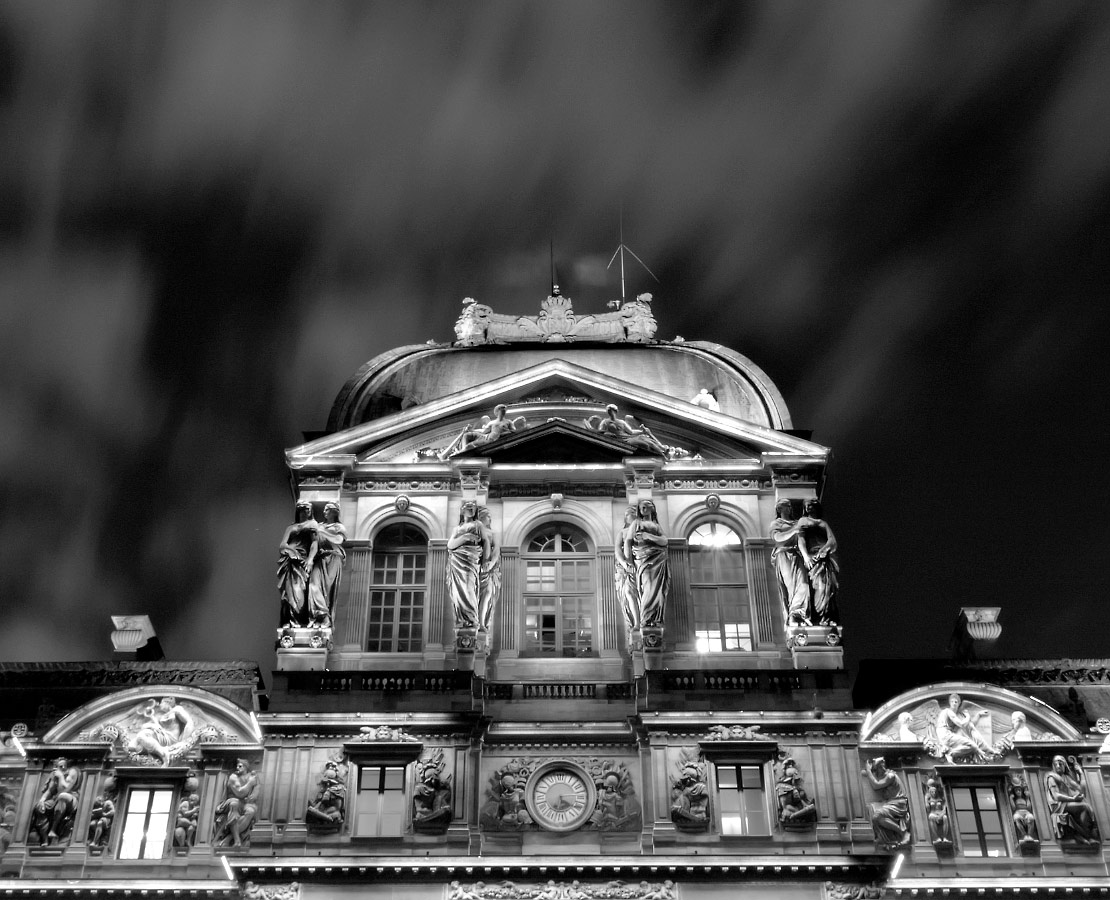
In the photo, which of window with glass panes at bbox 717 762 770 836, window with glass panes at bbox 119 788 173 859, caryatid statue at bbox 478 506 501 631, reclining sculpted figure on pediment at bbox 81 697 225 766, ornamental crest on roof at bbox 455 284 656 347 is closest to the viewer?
window with glass panes at bbox 717 762 770 836

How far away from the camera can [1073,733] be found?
37.3 metres

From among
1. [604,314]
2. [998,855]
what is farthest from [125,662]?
[998,855]

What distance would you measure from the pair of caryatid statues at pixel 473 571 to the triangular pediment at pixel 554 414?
2877mm

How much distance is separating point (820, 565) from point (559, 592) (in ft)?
22.1

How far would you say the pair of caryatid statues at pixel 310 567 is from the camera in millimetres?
39500

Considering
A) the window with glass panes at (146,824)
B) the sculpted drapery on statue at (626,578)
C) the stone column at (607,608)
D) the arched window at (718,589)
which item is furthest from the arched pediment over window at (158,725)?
the arched window at (718,589)

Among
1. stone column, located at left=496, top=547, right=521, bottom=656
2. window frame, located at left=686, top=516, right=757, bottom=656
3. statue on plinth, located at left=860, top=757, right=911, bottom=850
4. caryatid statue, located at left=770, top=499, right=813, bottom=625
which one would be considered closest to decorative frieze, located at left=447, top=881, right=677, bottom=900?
statue on plinth, located at left=860, top=757, right=911, bottom=850

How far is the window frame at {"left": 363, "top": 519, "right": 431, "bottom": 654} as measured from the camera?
131 feet

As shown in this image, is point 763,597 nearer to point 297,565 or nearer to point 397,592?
point 397,592

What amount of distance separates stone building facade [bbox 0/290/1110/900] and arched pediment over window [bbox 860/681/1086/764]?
64 millimetres

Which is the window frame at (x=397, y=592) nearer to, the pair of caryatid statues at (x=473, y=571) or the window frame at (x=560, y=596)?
the pair of caryatid statues at (x=473, y=571)

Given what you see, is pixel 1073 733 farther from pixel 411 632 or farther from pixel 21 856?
pixel 21 856

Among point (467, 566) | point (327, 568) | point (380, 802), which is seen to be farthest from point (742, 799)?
point (327, 568)

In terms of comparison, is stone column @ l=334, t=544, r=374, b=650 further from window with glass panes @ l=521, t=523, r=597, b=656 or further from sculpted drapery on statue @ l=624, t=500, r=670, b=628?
sculpted drapery on statue @ l=624, t=500, r=670, b=628
